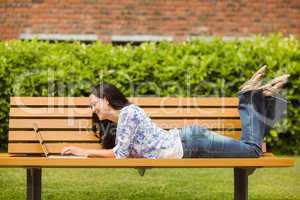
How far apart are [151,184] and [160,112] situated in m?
1.72

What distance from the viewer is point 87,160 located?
4.91m

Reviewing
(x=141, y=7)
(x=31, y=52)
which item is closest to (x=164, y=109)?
(x=31, y=52)

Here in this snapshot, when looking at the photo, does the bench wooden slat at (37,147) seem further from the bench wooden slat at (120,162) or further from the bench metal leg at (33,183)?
the bench wooden slat at (120,162)

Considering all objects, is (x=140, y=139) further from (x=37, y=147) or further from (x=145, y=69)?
(x=145, y=69)

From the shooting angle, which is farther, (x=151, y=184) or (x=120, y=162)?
(x=151, y=184)

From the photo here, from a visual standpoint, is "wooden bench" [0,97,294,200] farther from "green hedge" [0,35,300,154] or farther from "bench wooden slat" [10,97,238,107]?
"green hedge" [0,35,300,154]

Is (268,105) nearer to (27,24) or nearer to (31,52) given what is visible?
(31,52)

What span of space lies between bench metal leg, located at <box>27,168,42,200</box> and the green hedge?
4.64 meters

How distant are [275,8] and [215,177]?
5.50 m

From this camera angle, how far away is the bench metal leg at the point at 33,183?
221 inches

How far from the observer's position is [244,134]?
18.5 feet

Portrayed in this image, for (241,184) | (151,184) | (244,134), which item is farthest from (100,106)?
(151,184)

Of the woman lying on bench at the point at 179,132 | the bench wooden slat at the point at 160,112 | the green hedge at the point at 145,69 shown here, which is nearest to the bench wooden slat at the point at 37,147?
the bench wooden slat at the point at 160,112

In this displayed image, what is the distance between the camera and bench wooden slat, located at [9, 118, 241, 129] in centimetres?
602
